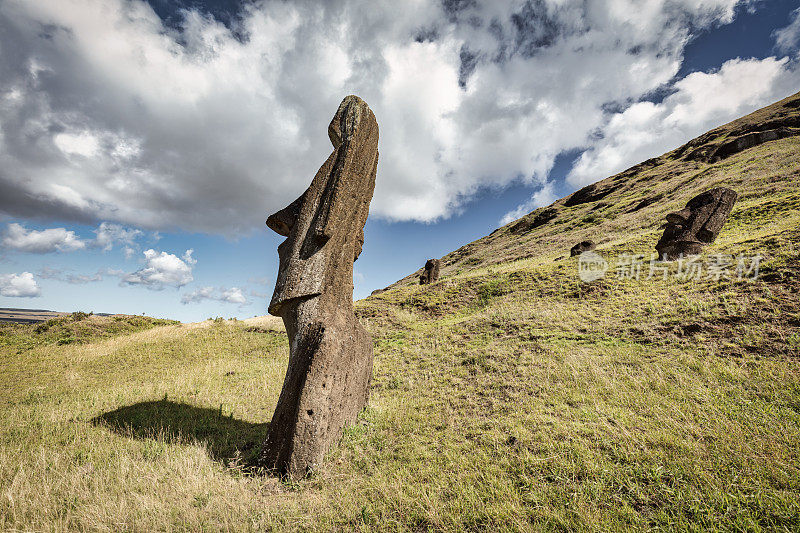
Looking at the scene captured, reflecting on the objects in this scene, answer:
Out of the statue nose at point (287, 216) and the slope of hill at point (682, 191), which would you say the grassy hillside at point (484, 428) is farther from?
the slope of hill at point (682, 191)

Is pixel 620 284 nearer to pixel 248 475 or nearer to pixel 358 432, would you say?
pixel 358 432

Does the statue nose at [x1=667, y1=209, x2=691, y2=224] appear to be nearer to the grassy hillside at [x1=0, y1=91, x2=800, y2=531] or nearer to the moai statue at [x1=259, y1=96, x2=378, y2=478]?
the grassy hillside at [x1=0, y1=91, x2=800, y2=531]

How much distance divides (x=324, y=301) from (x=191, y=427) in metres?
4.12

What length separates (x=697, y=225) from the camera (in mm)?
18922

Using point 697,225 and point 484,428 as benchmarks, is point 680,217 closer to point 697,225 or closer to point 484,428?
point 697,225

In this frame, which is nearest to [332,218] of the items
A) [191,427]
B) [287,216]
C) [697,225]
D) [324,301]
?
[287,216]

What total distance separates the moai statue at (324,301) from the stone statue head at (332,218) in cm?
2

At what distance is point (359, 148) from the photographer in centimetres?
679

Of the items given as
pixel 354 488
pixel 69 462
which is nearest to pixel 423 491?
pixel 354 488

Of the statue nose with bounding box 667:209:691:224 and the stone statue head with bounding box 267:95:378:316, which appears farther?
the statue nose with bounding box 667:209:691:224

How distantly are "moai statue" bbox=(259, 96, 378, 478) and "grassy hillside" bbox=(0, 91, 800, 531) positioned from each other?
20.0 inches

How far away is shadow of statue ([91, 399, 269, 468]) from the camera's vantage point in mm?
5551

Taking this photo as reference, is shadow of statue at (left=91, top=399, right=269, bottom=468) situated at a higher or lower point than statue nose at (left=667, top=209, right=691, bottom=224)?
lower

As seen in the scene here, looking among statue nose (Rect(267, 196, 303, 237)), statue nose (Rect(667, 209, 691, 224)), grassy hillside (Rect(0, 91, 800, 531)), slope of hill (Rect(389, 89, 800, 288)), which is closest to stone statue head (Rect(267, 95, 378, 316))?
statue nose (Rect(267, 196, 303, 237))
